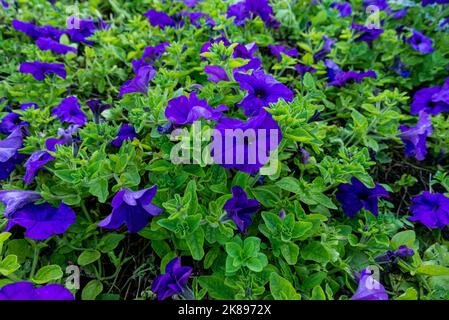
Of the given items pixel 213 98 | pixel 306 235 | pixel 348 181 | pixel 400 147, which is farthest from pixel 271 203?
pixel 400 147

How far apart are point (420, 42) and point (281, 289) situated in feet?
6.11

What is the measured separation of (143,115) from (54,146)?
14.7 inches

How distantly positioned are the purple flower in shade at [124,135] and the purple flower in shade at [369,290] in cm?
105

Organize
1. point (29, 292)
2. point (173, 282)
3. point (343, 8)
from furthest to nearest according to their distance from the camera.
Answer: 1. point (343, 8)
2. point (173, 282)
3. point (29, 292)

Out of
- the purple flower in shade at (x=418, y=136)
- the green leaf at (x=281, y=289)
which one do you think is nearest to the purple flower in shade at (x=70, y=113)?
the green leaf at (x=281, y=289)

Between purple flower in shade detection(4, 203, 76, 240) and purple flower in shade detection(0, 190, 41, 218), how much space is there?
22 mm

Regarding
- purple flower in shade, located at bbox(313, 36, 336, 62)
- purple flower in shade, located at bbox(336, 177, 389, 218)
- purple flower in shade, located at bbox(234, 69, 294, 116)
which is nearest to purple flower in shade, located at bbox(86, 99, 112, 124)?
purple flower in shade, located at bbox(234, 69, 294, 116)

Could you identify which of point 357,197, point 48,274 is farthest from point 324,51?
point 48,274

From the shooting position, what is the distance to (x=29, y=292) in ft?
4.27

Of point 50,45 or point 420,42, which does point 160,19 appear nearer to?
point 50,45

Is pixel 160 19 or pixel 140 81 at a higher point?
pixel 160 19

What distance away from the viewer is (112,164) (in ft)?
5.12
